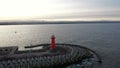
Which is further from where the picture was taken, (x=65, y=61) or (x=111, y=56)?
(x=111, y=56)

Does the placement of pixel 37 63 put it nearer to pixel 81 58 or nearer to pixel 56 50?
pixel 56 50

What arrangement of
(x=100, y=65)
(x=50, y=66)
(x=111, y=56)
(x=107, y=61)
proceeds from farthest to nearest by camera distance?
(x=111, y=56)
(x=107, y=61)
(x=100, y=65)
(x=50, y=66)

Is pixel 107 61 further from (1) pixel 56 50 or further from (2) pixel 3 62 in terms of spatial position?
(2) pixel 3 62

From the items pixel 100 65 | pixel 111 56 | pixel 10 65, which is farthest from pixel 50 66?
pixel 111 56

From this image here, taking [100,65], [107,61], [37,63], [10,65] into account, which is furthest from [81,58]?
[10,65]

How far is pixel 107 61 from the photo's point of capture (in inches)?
1385

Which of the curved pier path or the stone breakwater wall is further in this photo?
the curved pier path

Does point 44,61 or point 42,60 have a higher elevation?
point 42,60

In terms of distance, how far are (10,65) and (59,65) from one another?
341 inches

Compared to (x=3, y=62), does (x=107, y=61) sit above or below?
below

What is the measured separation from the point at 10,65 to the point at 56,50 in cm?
1012

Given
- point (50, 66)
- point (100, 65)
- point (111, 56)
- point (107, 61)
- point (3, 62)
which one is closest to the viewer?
point (3, 62)

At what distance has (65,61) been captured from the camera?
30766 mm

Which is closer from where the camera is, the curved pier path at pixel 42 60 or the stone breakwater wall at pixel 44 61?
the stone breakwater wall at pixel 44 61
